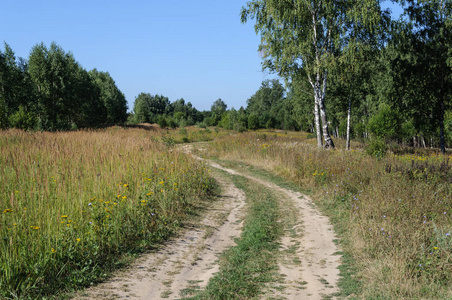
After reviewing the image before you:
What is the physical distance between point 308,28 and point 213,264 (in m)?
16.7

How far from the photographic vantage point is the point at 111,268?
16.3 ft

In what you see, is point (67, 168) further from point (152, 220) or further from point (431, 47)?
point (431, 47)

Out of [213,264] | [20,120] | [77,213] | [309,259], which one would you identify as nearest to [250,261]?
[213,264]

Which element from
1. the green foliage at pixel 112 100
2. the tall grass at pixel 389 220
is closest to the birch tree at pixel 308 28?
the tall grass at pixel 389 220

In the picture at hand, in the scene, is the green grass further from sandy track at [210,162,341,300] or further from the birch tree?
the birch tree

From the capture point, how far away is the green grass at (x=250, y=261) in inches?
176

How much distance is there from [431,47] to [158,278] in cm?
2462

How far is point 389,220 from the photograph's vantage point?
245 inches

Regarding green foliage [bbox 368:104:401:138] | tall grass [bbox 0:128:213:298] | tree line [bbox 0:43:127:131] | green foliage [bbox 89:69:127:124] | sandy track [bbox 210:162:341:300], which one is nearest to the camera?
tall grass [bbox 0:128:213:298]

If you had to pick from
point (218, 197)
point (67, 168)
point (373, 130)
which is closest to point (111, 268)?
point (67, 168)

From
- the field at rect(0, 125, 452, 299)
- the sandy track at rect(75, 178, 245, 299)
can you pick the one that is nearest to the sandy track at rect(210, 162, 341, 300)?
the field at rect(0, 125, 452, 299)

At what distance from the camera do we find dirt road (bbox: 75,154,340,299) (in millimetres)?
4402

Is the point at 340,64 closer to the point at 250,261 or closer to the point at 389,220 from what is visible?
the point at 389,220

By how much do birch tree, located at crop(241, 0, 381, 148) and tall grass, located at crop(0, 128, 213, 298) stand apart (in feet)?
37.7
